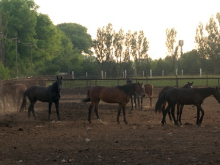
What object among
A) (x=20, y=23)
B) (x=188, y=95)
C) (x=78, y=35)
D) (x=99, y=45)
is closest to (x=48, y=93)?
(x=188, y=95)

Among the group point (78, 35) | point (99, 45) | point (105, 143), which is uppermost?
point (78, 35)

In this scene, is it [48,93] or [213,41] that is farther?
[213,41]

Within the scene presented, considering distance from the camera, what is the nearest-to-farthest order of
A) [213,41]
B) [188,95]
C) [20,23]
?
[188,95] < [213,41] < [20,23]

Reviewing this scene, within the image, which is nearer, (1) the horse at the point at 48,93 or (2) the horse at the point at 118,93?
(2) the horse at the point at 118,93

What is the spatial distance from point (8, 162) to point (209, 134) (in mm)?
5672

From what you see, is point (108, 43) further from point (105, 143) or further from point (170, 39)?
point (105, 143)

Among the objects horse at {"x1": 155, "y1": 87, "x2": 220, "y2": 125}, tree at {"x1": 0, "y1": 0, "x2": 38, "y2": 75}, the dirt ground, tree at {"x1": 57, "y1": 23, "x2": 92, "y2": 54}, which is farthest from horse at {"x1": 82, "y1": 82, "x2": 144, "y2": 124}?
tree at {"x1": 57, "y1": 23, "x2": 92, "y2": 54}

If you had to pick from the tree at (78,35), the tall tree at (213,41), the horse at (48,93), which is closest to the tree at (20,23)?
the tall tree at (213,41)

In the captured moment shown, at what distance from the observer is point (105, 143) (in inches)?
399

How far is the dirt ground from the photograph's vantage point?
8164mm

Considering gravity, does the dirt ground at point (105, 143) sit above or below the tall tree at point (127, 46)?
below

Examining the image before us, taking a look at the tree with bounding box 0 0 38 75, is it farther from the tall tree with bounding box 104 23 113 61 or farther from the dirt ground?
the dirt ground

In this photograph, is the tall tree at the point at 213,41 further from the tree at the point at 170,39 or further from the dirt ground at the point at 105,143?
the dirt ground at the point at 105,143

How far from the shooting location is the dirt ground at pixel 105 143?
816 cm
